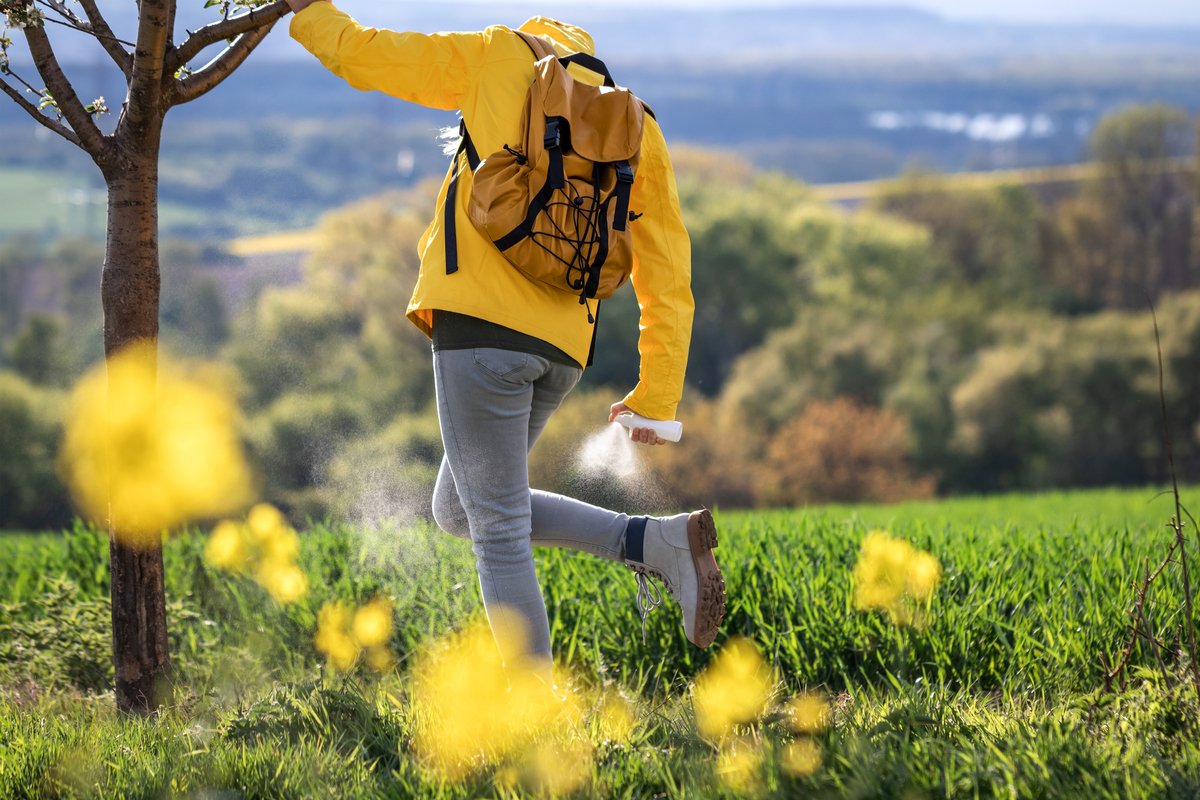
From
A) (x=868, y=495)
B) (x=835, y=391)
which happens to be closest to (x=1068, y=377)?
(x=868, y=495)

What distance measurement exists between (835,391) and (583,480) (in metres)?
39.7

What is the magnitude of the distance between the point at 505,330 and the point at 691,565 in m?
0.74

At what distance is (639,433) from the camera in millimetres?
2699

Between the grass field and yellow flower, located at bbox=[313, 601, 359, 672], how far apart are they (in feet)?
0.21

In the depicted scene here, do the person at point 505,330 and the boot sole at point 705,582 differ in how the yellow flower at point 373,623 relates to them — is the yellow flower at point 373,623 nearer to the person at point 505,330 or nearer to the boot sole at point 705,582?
the person at point 505,330

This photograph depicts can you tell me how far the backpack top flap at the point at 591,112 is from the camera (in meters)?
2.36

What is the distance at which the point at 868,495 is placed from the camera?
3659 centimetres

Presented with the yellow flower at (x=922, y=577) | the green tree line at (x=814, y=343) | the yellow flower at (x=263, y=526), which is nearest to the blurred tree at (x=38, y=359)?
the green tree line at (x=814, y=343)

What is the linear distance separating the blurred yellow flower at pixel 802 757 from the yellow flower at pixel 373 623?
1676 millimetres

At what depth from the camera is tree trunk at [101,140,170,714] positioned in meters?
2.84

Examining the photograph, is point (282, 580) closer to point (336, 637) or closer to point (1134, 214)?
point (336, 637)

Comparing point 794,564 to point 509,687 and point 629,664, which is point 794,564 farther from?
point 509,687

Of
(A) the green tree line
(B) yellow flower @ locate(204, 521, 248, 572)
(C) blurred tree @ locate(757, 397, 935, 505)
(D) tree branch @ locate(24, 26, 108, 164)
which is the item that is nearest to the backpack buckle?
(D) tree branch @ locate(24, 26, 108, 164)

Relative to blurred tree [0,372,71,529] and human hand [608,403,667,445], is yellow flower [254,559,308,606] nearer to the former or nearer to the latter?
human hand [608,403,667,445]
